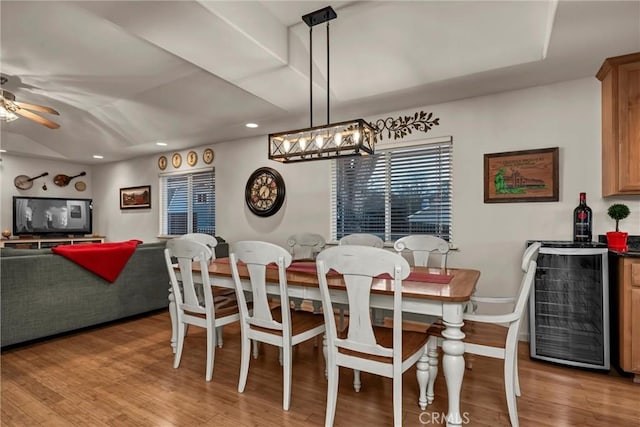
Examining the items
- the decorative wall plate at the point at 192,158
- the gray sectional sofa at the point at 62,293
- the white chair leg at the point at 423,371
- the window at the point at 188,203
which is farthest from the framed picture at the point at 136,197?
the white chair leg at the point at 423,371

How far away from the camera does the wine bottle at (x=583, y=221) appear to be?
273 centimetres

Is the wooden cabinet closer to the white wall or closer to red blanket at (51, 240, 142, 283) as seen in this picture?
the white wall

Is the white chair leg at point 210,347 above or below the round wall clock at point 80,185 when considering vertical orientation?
below

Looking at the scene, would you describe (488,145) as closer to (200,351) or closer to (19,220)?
(200,351)

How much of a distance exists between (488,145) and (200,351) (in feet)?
11.0

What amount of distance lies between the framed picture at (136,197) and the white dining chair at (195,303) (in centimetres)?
419

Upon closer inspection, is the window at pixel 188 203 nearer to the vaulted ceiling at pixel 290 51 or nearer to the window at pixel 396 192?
the vaulted ceiling at pixel 290 51

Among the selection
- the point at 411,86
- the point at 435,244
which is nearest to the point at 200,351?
the point at 435,244

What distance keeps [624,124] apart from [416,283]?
2.15 meters

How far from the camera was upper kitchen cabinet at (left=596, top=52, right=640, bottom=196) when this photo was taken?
2.51m

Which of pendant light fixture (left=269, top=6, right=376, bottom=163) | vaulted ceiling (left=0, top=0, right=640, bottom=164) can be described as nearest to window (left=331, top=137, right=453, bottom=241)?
vaulted ceiling (left=0, top=0, right=640, bottom=164)

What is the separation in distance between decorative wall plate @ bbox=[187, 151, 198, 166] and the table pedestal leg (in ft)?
16.1

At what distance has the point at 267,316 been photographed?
2.11m

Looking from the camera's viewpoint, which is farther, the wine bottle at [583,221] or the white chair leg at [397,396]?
the wine bottle at [583,221]
